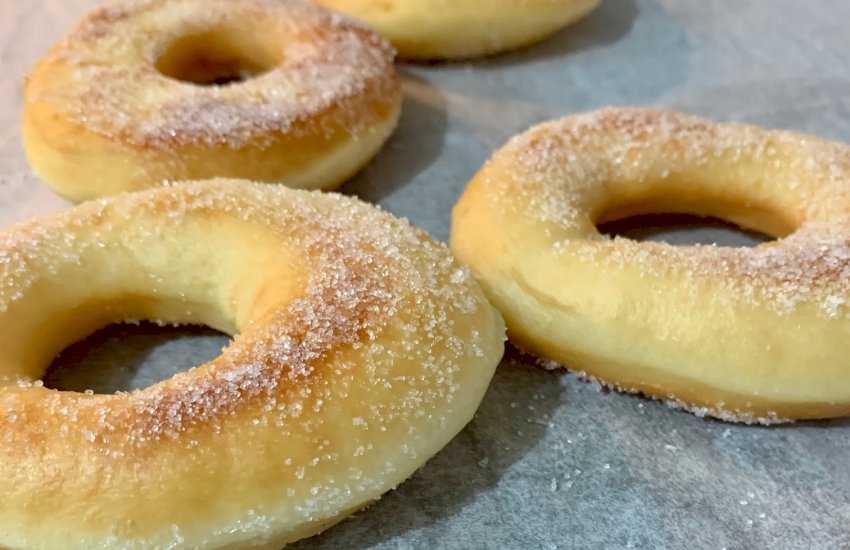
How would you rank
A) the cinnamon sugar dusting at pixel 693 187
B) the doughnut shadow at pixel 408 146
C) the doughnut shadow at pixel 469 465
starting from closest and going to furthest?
1. the doughnut shadow at pixel 469 465
2. the cinnamon sugar dusting at pixel 693 187
3. the doughnut shadow at pixel 408 146

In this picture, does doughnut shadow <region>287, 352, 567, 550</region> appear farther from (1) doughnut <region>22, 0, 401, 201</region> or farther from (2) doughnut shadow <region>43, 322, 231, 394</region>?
(1) doughnut <region>22, 0, 401, 201</region>

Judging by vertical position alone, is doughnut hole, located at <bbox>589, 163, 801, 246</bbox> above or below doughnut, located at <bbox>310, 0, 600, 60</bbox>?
below

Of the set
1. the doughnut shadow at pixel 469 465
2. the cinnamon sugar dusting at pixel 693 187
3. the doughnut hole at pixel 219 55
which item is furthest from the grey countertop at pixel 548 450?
the doughnut hole at pixel 219 55

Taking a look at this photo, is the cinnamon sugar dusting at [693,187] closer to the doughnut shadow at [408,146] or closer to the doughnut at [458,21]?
the doughnut shadow at [408,146]

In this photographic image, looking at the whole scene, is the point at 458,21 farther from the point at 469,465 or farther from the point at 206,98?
the point at 469,465

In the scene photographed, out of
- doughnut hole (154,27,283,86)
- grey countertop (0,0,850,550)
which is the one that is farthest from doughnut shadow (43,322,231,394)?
doughnut hole (154,27,283,86)
